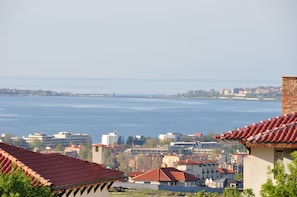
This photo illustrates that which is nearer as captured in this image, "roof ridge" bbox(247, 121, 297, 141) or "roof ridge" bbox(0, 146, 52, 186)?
"roof ridge" bbox(247, 121, 297, 141)

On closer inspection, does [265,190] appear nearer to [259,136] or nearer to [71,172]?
[259,136]

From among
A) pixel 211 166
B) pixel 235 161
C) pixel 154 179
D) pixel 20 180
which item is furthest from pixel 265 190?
pixel 235 161

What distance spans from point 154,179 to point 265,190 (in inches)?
1983

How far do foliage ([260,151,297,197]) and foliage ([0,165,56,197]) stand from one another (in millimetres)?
4021

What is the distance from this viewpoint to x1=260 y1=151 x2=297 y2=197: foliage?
13.6m

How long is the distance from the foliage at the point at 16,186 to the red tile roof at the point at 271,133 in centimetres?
308

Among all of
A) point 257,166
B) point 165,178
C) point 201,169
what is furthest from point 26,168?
point 201,169

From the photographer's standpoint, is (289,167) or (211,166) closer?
(289,167)

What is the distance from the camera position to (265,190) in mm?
13703

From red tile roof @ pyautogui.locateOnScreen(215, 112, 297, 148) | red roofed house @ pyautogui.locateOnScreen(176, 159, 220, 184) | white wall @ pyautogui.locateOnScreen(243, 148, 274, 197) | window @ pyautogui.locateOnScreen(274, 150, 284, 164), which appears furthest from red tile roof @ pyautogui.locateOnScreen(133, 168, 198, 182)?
window @ pyautogui.locateOnScreen(274, 150, 284, 164)

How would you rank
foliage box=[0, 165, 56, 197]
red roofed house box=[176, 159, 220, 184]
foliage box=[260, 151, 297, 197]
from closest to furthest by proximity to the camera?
foliage box=[260, 151, 297, 197]
foliage box=[0, 165, 56, 197]
red roofed house box=[176, 159, 220, 184]

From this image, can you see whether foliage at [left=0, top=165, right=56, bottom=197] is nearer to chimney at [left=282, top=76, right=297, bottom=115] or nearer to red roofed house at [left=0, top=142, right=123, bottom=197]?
red roofed house at [left=0, top=142, right=123, bottom=197]

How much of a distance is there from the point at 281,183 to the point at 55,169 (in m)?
6.96

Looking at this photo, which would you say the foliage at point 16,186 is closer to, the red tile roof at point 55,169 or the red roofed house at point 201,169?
the red tile roof at point 55,169
